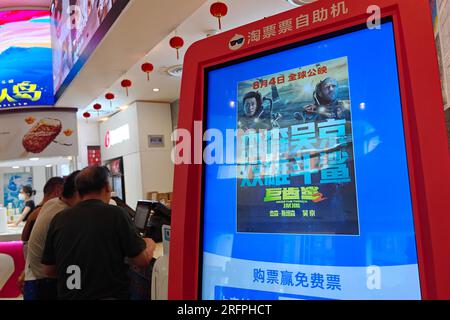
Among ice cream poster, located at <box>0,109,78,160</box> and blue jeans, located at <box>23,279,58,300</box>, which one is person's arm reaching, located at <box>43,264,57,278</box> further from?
ice cream poster, located at <box>0,109,78,160</box>

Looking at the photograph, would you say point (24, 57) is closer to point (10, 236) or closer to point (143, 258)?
point (10, 236)

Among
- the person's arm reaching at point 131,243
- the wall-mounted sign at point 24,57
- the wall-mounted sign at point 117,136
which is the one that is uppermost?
the wall-mounted sign at point 24,57

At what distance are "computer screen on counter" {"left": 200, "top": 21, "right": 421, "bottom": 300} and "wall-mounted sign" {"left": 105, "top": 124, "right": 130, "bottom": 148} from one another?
7226 mm

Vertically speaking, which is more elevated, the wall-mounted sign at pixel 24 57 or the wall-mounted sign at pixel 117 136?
the wall-mounted sign at pixel 24 57

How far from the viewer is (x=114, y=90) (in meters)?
6.55

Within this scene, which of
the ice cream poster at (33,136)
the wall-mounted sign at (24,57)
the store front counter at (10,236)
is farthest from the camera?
the store front counter at (10,236)

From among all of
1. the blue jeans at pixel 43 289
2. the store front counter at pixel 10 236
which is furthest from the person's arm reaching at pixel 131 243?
the store front counter at pixel 10 236

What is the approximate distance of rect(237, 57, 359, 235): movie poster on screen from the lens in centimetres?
67

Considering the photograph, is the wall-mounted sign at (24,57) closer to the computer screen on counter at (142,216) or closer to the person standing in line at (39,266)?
the person standing in line at (39,266)

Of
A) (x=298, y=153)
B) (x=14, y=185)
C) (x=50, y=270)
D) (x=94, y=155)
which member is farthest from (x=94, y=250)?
(x=94, y=155)

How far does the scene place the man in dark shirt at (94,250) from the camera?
194 cm

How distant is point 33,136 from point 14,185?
134 cm

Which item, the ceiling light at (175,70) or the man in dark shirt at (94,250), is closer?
the man in dark shirt at (94,250)

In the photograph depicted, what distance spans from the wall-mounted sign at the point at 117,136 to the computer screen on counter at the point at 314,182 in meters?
7.23
